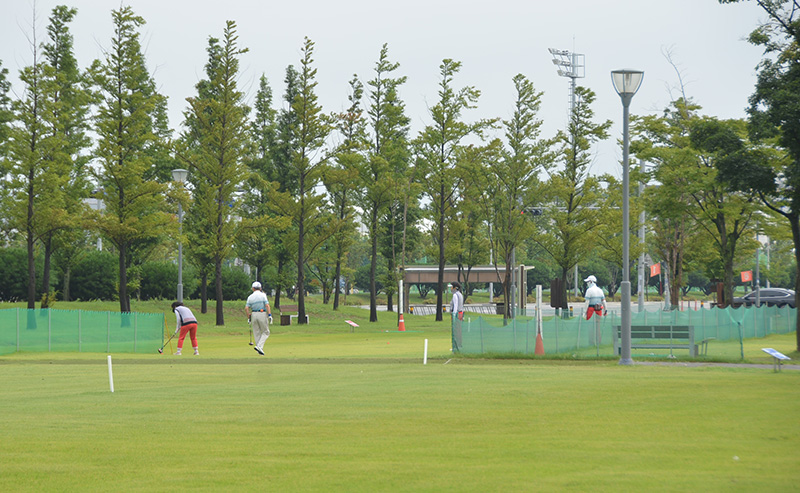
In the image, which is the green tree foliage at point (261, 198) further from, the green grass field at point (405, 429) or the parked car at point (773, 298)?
the green grass field at point (405, 429)

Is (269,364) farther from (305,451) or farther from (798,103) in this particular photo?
(798,103)

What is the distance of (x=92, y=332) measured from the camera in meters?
29.6

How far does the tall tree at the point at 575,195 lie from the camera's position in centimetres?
5109

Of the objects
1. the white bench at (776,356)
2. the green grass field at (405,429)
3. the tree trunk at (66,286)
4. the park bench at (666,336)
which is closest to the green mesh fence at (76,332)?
the green grass field at (405,429)

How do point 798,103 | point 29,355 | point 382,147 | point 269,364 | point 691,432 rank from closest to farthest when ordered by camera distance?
point 691,432
point 269,364
point 798,103
point 29,355
point 382,147

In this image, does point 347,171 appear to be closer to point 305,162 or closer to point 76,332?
point 305,162

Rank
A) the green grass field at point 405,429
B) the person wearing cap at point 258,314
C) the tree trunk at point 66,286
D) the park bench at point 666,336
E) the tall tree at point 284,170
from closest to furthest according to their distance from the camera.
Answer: the green grass field at point 405,429, the park bench at point 666,336, the person wearing cap at point 258,314, the tree trunk at point 66,286, the tall tree at point 284,170

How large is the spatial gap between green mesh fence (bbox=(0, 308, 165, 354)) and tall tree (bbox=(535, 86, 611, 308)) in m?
27.0

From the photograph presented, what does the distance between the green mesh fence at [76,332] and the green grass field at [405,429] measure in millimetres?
9917

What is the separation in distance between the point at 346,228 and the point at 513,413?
45.7m

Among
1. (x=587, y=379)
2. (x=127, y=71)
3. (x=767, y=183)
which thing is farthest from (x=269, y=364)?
(x=127, y=71)

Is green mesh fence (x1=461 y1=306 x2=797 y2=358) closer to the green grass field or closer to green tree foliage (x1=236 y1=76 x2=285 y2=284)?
the green grass field

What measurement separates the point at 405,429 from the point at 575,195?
42939 mm

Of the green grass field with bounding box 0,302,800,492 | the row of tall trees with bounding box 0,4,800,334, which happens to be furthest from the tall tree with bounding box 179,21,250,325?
the green grass field with bounding box 0,302,800,492
